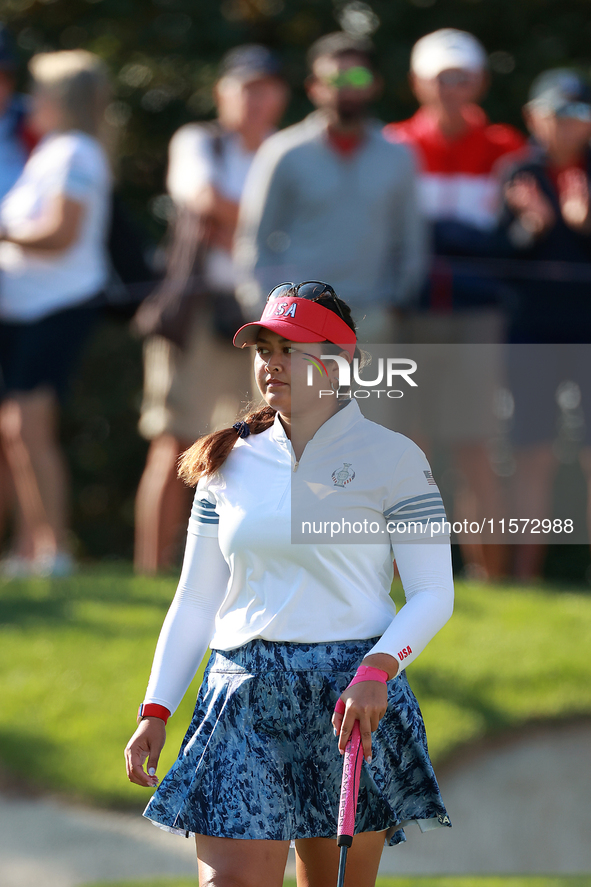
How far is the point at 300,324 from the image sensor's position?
7.03 feet

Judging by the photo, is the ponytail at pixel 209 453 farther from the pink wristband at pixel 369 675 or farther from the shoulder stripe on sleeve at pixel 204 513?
the pink wristband at pixel 369 675

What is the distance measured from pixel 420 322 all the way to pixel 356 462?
3.58 meters

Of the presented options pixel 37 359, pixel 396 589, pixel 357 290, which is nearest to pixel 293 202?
pixel 357 290

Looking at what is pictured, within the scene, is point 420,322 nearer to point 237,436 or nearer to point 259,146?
point 259,146

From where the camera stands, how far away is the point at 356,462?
2209mm

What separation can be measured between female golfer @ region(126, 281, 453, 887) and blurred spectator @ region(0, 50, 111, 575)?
348cm

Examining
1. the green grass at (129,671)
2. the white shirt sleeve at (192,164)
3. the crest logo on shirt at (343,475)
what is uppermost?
the white shirt sleeve at (192,164)

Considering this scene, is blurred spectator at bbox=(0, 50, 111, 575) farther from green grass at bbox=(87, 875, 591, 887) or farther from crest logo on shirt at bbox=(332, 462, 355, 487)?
crest logo on shirt at bbox=(332, 462, 355, 487)

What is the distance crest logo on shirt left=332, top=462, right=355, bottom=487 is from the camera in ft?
7.21

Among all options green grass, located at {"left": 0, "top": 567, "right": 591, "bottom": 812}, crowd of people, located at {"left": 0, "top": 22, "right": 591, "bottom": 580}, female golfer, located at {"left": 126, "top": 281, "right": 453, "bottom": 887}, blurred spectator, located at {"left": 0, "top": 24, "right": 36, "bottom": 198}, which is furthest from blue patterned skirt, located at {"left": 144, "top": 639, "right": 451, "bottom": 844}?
blurred spectator, located at {"left": 0, "top": 24, "right": 36, "bottom": 198}

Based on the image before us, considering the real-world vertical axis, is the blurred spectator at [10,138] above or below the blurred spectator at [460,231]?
above

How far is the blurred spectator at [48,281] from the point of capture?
555 cm

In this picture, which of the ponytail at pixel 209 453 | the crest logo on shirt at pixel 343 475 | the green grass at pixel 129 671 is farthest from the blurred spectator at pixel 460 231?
the crest logo on shirt at pixel 343 475

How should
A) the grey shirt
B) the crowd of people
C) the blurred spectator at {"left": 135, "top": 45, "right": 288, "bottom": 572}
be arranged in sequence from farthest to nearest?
1. the blurred spectator at {"left": 135, "top": 45, "right": 288, "bottom": 572}
2. the crowd of people
3. the grey shirt
